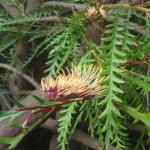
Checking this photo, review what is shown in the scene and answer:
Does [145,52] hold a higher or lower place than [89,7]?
lower

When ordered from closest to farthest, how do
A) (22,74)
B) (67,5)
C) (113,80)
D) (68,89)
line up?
(68,89) < (113,80) < (67,5) < (22,74)

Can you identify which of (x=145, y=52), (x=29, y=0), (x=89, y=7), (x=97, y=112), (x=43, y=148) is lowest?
(x=43, y=148)

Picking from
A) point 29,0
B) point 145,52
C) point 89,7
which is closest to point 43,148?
point 29,0

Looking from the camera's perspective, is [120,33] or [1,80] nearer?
[120,33]

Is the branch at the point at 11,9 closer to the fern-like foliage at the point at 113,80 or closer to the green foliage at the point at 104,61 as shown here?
the green foliage at the point at 104,61

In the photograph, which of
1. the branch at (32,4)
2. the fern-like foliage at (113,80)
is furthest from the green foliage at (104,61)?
the branch at (32,4)

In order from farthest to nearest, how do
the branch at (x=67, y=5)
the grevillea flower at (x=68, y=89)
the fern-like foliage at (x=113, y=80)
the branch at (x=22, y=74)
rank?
the branch at (x=22, y=74), the branch at (x=67, y=5), the fern-like foliage at (x=113, y=80), the grevillea flower at (x=68, y=89)

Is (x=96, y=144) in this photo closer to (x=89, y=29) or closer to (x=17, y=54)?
(x=89, y=29)

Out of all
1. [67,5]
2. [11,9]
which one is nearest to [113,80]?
[67,5]

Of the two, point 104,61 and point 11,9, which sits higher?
point 11,9

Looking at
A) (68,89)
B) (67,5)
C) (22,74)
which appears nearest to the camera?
(68,89)

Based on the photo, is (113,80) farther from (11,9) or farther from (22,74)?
(11,9)
